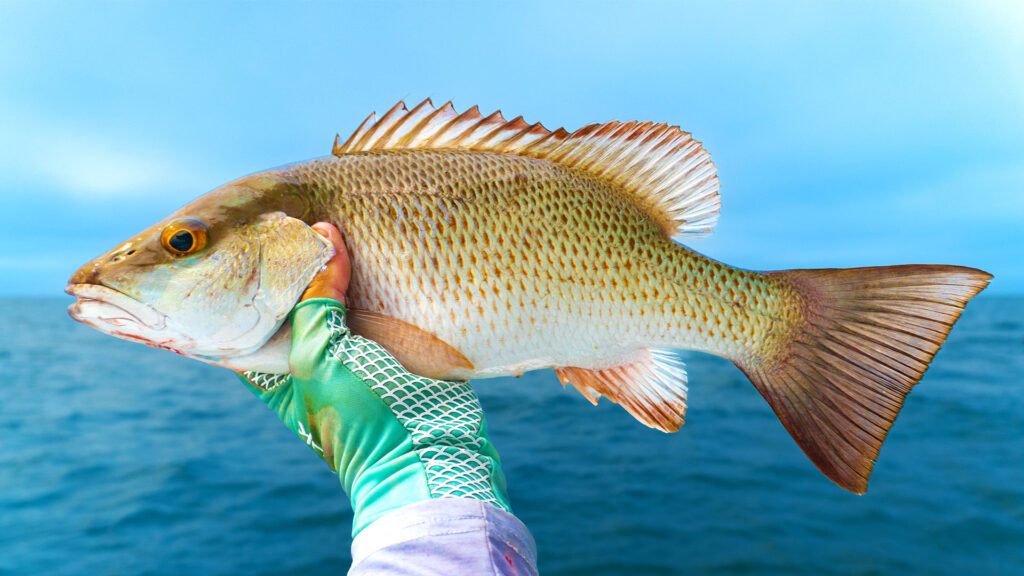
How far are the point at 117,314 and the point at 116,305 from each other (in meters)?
0.03

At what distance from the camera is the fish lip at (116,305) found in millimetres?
1705

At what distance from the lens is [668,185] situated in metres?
2.05

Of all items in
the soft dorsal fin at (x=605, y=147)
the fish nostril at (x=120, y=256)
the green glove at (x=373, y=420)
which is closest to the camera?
the green glove at (x=373, y=420)

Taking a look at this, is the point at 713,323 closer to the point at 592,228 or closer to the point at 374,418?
the point at 592,228

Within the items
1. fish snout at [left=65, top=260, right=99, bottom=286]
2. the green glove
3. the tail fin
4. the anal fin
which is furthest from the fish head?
the tail fin

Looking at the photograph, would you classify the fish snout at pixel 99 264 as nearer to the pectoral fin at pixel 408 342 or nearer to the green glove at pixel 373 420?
the green glove at pixel 373 420

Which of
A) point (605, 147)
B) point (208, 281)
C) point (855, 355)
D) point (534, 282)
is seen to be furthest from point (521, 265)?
point (855, 355)

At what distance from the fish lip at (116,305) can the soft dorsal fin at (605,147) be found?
2.47 feet

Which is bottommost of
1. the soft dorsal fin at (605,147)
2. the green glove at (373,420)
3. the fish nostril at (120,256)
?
the green glove at (373,420)

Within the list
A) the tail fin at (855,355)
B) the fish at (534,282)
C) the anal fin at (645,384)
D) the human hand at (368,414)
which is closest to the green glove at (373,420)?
the human hand at (368,414)

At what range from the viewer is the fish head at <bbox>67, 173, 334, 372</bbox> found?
173 cm

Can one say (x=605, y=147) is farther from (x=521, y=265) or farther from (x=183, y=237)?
(x=183, y=237)

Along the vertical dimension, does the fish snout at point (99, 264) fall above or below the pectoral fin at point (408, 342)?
above

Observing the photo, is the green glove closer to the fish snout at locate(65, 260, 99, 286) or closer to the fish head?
the fish head
